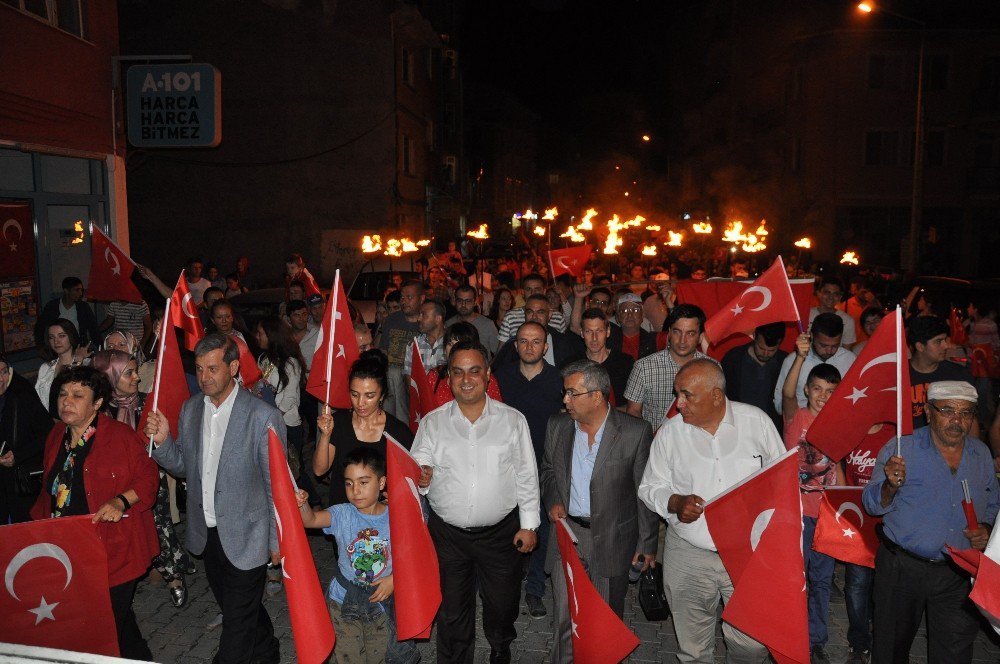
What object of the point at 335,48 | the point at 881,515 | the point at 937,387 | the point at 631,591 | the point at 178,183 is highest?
the point at 335,48

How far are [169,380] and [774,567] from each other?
12.9 feet

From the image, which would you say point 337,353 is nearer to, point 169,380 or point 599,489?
point 169,380

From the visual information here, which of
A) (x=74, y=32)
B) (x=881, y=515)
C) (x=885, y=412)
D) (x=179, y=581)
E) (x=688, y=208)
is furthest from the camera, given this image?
(x=688, y=208)

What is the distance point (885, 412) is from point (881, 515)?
839 mm

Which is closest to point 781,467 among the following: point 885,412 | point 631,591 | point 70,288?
point 885,412

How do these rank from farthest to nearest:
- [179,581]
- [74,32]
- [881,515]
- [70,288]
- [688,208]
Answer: [688,208]
[74,32]
[70,288]
[179,581]
[881,515]

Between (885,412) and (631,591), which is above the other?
(885,412)

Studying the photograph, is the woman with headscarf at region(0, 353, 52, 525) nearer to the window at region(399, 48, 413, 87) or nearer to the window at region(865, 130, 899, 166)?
the window at region(399, 48, 413, 87)

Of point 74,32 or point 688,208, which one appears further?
point 688,208

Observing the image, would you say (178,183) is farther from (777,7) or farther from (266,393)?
(777,7)

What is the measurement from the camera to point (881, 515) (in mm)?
4516

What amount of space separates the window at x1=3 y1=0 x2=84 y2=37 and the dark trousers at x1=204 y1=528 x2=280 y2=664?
936cm

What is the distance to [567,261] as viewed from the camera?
476 inches

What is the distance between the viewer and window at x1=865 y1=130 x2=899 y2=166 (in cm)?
3297
